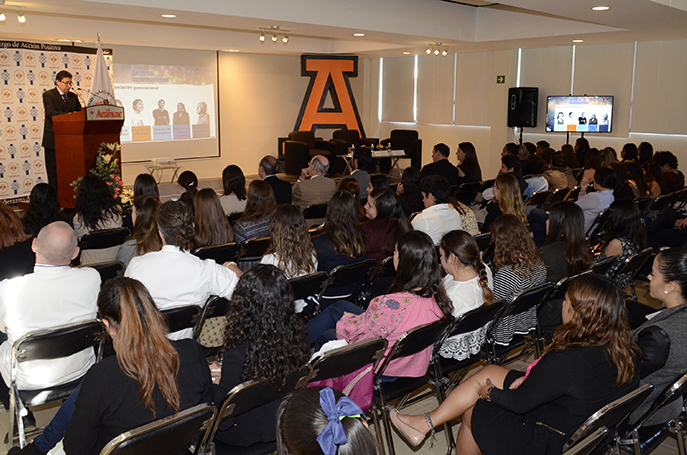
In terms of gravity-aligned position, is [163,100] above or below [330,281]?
above

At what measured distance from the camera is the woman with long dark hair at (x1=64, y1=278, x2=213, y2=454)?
206cm

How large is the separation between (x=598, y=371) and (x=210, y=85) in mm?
12320

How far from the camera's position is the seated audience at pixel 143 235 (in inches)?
161

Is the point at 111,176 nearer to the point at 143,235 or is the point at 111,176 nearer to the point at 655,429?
Result: the point at 143,235

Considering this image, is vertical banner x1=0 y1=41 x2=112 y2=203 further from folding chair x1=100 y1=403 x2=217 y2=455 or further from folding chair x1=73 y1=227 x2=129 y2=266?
folding chair x1=100 y1=403 x2=217 y2=455

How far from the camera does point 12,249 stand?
3934 millimetres

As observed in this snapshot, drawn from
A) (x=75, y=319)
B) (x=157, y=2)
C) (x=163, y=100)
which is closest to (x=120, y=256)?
(x=75, y=319)

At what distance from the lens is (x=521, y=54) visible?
1304 centimetres

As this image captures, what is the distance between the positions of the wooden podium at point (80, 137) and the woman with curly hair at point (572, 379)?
23.0 ft

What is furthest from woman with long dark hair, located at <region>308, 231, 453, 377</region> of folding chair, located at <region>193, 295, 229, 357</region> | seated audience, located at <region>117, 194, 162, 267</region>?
seated audience, located at <region>117, 194, 162, 267</region>

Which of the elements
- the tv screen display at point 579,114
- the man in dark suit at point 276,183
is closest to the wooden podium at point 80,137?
the man in dark suit at point 276,183

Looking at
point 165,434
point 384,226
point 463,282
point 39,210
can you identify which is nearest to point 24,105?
point 39,210

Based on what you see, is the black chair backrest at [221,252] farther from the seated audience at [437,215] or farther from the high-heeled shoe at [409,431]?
the high-heeled shoe at [409,431]

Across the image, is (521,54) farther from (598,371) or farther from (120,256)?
(598,371)
